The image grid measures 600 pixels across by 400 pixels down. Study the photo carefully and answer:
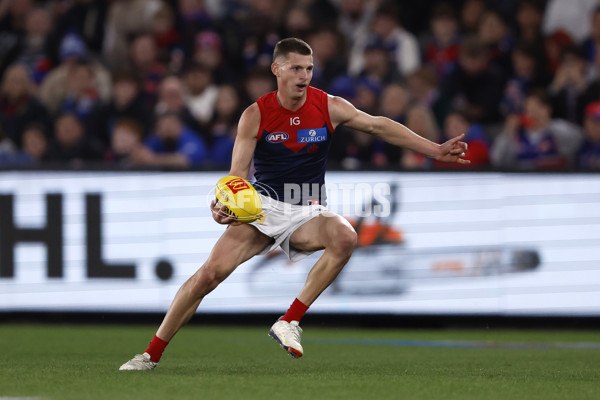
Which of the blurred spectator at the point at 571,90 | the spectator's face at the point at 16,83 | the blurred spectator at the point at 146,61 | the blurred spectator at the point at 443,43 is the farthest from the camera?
the spectator's face at the point at 16,83

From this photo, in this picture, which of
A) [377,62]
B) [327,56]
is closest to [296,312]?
[377,62]

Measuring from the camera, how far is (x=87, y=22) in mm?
14930

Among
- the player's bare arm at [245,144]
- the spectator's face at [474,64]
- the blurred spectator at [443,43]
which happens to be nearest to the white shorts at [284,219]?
the player's bare arm at [245,144]

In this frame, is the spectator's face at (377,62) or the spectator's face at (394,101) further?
the spectator's face at (377,62)

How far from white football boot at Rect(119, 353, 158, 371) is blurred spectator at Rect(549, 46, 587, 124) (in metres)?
6.95

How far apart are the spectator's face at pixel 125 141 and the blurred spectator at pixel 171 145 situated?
0.13m

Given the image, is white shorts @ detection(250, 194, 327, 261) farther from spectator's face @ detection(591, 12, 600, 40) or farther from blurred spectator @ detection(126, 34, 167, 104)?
blurred spectator @ detection(126, 34, 167, 104)

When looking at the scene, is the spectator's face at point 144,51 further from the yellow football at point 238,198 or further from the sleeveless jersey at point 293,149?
the yellow football at point 238,198

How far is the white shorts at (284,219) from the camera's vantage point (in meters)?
6.99

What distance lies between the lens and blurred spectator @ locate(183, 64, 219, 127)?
12.9 metres

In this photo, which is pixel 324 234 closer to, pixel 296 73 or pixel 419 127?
pixel 296 73

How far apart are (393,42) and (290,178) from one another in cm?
660

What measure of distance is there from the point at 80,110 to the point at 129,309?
11.7 ft

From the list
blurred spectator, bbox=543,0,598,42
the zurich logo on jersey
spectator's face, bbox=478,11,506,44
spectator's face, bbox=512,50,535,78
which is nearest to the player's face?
the zurich logo on jersey
